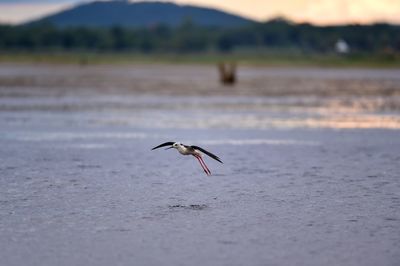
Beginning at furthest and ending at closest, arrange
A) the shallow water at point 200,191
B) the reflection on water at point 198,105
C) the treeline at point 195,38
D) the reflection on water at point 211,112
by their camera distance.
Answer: the treeline at point 195,38
the reflection on water at point 198,105
the reflection on water at point 211,112
the shallow water at point 200,191

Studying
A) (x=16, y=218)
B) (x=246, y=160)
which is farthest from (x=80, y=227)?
(x=246, y=160)

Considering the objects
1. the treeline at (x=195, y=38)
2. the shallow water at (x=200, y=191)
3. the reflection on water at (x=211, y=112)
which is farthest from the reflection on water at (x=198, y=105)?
the treeline at (x=195, y=38)

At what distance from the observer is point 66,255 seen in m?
8.83

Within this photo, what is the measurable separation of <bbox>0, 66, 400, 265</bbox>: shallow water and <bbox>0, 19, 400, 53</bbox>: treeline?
113870mm

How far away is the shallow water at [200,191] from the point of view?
360 inches

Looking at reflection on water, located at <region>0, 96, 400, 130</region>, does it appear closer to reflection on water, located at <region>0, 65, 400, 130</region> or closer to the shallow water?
reflection on water, located at <region>0, 65, 400, 130</region>

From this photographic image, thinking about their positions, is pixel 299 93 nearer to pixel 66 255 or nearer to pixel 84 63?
pixel 66 255

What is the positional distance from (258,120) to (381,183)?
11833 millimetres

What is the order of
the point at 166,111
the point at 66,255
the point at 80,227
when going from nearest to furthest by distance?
1. the point at 66,255
2. the point at 80,227
3. the point at 166,111

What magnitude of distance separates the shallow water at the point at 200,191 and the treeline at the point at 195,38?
114 metres

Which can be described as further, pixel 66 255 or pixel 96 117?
pixel 96 117

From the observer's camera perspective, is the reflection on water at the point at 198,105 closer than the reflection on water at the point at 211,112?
No

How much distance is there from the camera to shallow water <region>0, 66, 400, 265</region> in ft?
30.0

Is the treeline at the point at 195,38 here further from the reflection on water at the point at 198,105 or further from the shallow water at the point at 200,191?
the shallow water at the point at 200,191
